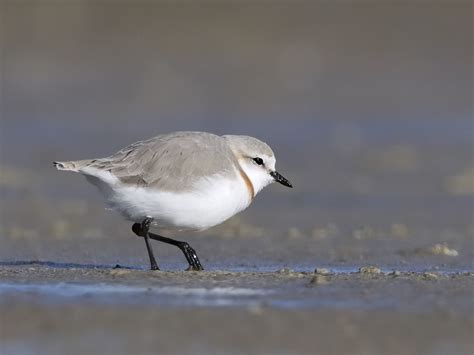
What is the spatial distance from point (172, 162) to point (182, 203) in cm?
43

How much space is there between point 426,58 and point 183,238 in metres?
15.9

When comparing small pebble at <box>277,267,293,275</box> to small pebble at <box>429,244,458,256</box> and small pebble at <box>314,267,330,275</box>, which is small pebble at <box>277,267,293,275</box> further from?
small pebble at <box>429,244,458,256</box>

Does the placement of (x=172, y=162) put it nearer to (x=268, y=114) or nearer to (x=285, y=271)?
(x=285, y=271)

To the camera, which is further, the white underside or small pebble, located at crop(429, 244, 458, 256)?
small pebble, located at crop(429, 244, 458, 256)

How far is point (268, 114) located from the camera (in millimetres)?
23688

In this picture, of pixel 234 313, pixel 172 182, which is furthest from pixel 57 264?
pixel 234 313

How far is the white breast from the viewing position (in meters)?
9.55

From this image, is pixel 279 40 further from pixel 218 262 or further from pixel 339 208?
pixel 218 262

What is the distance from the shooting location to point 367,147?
66.2 feet

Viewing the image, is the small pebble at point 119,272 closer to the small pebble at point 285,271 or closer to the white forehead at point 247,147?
the small pebble at point 285,271

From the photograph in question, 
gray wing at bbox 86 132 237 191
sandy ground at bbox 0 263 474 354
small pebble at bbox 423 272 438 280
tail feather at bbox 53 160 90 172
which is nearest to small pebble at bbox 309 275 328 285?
sandy ground at bbox 0 263 474 354

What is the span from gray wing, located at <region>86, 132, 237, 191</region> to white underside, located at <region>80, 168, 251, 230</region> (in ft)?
0.23

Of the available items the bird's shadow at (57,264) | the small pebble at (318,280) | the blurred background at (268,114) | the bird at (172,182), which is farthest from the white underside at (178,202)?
the blurred background at (268,114)

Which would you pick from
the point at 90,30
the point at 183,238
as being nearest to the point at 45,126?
the point at 90,30
